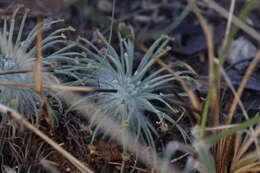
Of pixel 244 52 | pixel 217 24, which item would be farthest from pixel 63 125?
pixel 217 24

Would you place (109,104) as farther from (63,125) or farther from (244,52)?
(244,52)

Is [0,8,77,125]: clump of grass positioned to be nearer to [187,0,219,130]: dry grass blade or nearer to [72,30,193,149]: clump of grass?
[72,30,193,149]: clump of grass

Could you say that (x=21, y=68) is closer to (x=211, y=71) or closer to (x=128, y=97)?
(x=128, y=97)

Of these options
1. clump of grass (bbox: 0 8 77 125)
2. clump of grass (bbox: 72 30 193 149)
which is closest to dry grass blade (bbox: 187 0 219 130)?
clump of grass (bbox: 72 30 193 149)

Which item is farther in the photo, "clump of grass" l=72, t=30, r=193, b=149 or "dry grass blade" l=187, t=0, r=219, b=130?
"clump of grass" l=72, t=30, r=193, b=149

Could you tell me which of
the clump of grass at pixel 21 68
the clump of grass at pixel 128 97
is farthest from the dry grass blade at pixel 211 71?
the clump of grass at pixel 21 68

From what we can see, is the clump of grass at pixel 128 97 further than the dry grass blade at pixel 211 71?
Yes

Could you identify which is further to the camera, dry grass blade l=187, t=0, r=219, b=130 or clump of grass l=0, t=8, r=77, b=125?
clump of grass l=0, t=8, r=77, b=125

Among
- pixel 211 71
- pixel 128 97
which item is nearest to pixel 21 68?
pixel 128 97

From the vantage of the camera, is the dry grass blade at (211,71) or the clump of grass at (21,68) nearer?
the dry grass blade at (211,71)

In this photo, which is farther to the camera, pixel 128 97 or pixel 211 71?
pixel 128 97

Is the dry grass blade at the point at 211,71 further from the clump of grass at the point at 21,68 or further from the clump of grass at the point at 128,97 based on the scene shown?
the clump of grass at the point at 21,68
